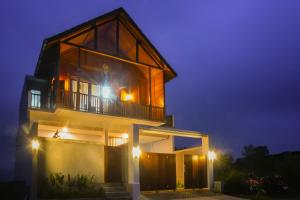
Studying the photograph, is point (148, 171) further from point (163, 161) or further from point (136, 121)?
point (136, 121)

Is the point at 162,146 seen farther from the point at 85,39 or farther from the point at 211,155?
the point at 85,39

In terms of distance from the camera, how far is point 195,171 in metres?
20.3

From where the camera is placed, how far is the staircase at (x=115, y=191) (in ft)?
53.7

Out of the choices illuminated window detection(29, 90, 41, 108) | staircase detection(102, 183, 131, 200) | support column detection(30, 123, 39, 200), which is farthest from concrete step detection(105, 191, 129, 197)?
illuminated window detection(29, 90, 41, 108)

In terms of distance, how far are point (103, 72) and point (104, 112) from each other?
269 centimetres

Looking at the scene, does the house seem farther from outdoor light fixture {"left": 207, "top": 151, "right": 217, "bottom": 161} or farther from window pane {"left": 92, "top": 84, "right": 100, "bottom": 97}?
outdoor light fixture {"left": 207, "top": 151, "right": 217, "bottom": 161}

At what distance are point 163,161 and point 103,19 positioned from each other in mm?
7898

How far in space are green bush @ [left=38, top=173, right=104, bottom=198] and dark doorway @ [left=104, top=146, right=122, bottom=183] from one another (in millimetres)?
909

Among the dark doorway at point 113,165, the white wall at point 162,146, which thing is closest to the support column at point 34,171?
the dark doorway at point 113,165

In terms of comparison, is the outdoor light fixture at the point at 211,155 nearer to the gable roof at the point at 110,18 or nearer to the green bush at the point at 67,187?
the gable roof at the point at 110,18

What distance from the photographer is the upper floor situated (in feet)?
62.5

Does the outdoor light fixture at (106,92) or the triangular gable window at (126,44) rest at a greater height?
the triangular gable window at (126,44)

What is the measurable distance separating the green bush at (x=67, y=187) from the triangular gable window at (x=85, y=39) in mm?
6745

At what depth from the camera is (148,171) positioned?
18.5 meters
